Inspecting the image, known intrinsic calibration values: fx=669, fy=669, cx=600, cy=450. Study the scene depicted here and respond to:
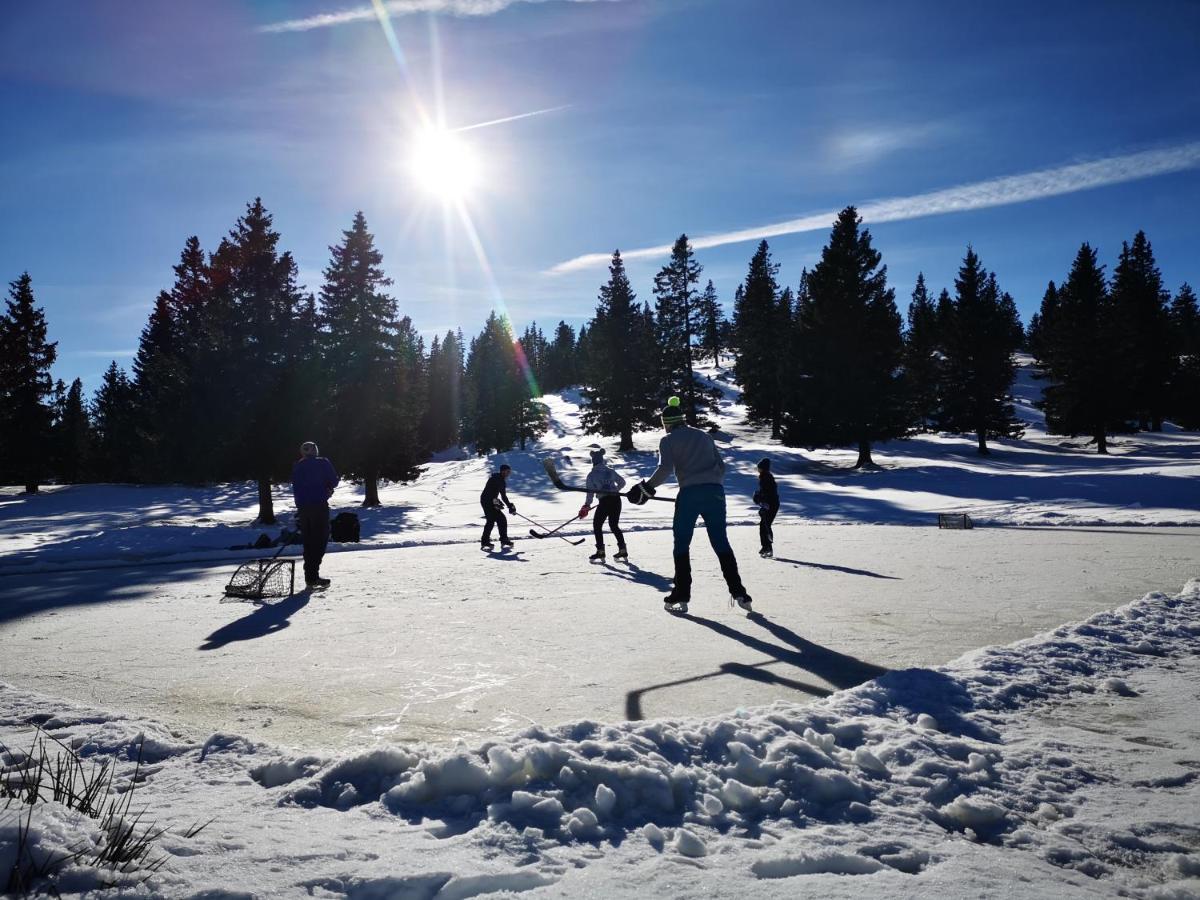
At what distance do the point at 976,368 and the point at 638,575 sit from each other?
4092 centimetres

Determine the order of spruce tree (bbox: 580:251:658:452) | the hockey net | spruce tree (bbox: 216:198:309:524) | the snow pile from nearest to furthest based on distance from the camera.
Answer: the snow pile → the hockey net → spruce tree (bbox: 216:198:309:524) → spruce tree (bbox: 580:251:658:452)

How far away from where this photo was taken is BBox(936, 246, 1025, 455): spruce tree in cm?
4297

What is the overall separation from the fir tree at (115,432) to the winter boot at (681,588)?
1664 inches

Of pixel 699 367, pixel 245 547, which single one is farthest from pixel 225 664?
pixel 699 367

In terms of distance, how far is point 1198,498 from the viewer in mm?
20188

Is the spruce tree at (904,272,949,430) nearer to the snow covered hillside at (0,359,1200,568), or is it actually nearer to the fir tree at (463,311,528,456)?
the snow covered hillside at (0,359,1200,568)

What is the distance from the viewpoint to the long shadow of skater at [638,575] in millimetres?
9789

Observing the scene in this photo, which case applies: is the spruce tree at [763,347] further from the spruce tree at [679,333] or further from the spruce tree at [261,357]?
the spruce tree at [261,357]

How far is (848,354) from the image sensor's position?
37219 millimetres

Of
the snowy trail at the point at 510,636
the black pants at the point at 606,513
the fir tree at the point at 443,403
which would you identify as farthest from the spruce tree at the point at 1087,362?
the fir tree at the point at 443,403

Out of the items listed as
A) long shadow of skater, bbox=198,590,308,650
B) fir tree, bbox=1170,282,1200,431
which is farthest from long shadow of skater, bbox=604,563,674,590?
fir tree, bbox=1170,282,1200,431

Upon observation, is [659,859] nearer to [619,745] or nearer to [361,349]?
[619,745]

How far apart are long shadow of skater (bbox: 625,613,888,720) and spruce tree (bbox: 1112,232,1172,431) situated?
4963 centimetres

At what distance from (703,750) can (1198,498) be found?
24.3 metres
